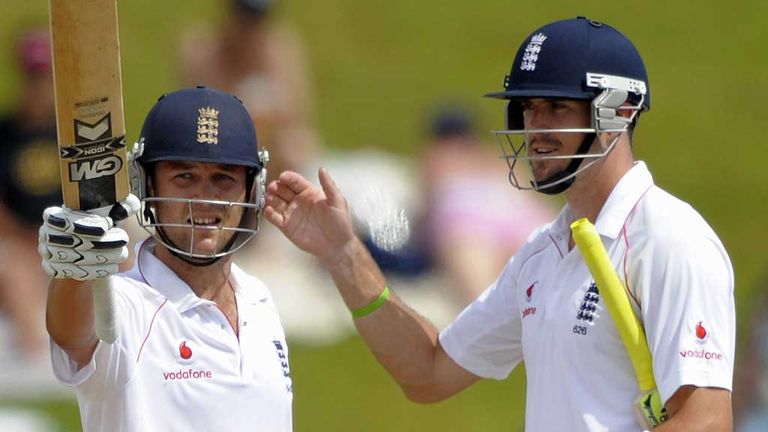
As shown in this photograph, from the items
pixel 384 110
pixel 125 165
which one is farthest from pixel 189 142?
pixel 384 110

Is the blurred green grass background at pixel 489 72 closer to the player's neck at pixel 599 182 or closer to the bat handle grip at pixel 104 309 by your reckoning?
the player's neck at pixel 599 182

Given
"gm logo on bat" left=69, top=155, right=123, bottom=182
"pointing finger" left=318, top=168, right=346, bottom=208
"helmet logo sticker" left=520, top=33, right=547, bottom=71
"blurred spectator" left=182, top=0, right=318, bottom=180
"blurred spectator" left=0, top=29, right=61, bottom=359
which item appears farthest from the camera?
"blurred spectator" left=182, top=0, right=318, bottom=180

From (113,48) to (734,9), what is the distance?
12.4 meters

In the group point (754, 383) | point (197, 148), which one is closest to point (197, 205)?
point (197, 148)

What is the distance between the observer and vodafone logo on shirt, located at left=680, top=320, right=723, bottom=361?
440cm

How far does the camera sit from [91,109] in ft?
13.4

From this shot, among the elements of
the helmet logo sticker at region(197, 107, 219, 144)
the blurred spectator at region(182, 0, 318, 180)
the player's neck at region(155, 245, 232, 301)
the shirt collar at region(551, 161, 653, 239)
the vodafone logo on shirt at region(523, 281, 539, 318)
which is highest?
the helmet logo sticker at region(197, 107, 219, 144)

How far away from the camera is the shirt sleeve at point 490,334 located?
17.0 feet

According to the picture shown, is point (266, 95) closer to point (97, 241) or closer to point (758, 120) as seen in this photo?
point (758, 120)

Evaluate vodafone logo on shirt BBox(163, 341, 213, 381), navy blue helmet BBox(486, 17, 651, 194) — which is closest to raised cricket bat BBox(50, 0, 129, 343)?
vodafone logo on shirt BBox(163, 341, 213, 381)

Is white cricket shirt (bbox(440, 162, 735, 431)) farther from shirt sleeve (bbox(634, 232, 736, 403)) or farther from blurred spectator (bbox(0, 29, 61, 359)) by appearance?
blurred spectator (bbox(0, 29, 61, 359))

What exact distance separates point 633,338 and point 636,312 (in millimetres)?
94

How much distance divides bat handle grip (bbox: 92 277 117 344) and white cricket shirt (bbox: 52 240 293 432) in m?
0.09

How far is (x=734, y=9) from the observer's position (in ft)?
51.3
